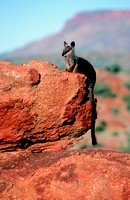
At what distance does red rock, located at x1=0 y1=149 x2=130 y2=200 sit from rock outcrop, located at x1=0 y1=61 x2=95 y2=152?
99cm

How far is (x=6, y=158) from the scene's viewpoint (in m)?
8.96

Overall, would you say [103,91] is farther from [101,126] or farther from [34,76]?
[34,76]

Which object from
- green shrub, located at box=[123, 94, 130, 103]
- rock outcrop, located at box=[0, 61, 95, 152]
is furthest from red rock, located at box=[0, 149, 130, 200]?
green shrub, located at box=[123, 94, 130, 103]

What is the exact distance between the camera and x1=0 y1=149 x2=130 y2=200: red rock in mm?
7688

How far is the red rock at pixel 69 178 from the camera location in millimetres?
7688

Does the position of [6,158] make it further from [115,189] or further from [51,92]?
[115,189]

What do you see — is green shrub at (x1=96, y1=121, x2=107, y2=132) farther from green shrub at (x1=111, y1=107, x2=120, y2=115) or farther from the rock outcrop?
the rock outcrop

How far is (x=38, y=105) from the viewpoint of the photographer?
936 centimetres

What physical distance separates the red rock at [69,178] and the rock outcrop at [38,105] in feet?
3.25

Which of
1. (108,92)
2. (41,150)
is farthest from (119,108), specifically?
(41,150)

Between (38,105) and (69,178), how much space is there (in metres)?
2.12

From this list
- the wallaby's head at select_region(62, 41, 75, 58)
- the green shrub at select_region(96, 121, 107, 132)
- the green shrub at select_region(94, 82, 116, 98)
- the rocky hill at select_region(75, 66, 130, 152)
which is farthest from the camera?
the green shrub at select_region(94, 82, 116, 98)

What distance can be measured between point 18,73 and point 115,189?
135 inches

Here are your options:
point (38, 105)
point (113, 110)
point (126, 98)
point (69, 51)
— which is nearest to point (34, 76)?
point (38, 105)
